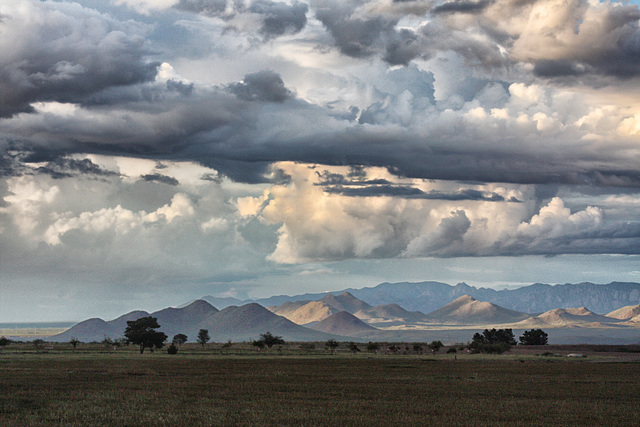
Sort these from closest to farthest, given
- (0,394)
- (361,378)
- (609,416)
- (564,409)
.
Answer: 1. (609,416)
2. (564,409)
3. (0,394)
4. (361,378)

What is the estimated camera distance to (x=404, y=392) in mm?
82375

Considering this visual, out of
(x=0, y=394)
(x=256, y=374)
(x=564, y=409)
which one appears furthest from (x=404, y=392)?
(x=0, y=394)

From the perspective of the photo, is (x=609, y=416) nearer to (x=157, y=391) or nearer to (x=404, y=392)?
(x=404, y=392)

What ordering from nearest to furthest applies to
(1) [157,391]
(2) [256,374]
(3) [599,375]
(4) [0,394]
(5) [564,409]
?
1. (5) [564,409]
2. (4) [0,394]
3. (1) [157,391]
4. (2) [256,374]
5. (3) [599,375]

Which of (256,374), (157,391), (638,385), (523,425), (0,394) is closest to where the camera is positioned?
(523,425)

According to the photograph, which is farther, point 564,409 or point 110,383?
point 110,383

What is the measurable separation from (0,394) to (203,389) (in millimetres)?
22328

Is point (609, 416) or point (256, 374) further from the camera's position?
point (256, 374)

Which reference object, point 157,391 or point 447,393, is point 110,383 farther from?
point 447,393

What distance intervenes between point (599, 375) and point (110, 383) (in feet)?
277

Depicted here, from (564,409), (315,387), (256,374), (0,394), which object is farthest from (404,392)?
(0,394)

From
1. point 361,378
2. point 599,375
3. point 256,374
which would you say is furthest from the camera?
point 599,375

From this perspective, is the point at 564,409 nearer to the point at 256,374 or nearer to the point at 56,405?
the point at 56,405

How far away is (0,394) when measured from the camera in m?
73.6
